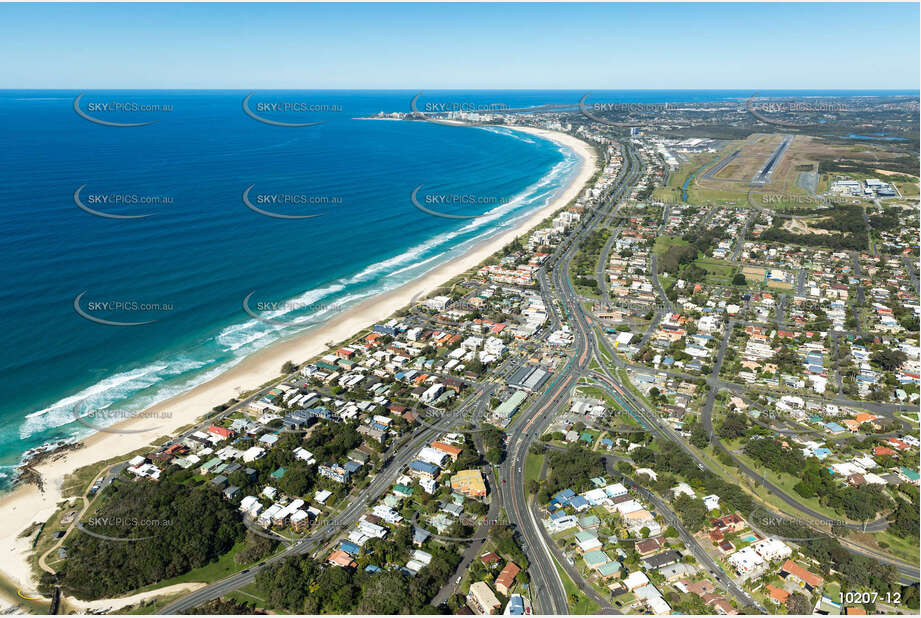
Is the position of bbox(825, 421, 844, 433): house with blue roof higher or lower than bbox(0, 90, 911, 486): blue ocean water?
lower

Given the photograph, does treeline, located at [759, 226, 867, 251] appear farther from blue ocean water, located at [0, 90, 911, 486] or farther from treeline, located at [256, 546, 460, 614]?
treeline, located at [256, 546, 460, 614]

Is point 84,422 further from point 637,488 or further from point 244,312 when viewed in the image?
point 637,488

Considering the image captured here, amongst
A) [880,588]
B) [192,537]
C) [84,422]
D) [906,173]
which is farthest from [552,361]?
[906,173]

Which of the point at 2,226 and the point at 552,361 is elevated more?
the point at 2,226
